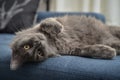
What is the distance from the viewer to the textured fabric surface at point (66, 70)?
3.01 ft

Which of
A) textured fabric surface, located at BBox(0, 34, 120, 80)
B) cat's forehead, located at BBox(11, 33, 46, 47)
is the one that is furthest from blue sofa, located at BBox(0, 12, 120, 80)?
cat's forehead, located at BBox(11, 33, 46, 47)

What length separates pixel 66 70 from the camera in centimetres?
97

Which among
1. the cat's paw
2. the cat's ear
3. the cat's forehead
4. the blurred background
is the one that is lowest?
the cat's paw

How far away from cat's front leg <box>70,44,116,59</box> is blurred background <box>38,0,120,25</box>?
105cm

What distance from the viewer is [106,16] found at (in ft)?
7.07

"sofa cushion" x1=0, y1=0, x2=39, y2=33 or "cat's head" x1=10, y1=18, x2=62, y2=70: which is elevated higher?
"sofa cushion" x1=0, y1=0, x2=39, y2=33

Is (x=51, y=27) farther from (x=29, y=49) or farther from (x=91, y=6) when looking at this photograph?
(x=91, y=6)

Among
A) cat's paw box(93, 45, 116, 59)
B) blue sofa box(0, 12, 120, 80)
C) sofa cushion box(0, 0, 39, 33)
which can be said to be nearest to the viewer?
blue sofa box(0, 12, 120, 80)

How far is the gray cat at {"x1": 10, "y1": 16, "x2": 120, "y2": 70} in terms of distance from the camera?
3.28 feet

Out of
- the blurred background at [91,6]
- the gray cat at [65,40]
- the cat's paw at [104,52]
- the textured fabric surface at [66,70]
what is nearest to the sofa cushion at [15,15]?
the blurred background at [91,6]

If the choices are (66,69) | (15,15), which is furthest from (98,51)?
(15,15)

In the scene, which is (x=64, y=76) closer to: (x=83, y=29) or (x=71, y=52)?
(x=71, y=52)

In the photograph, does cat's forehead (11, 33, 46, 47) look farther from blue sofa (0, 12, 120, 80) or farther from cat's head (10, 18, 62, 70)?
blue sofa (0, 12, 120, 80)

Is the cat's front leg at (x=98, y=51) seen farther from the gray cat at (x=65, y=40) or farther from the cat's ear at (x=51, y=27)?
the cat's ear at (x=51, y=27)
